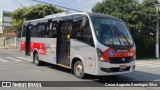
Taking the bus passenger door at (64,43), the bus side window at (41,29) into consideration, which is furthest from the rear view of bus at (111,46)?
the bus side window at (41,29)

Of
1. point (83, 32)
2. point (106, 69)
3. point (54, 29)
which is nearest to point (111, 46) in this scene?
point (106, 69)

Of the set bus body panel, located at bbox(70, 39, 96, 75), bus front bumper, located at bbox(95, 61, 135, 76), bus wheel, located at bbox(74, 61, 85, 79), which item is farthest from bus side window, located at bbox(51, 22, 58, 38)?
bus front bumper, located at bbox(95, 61, 135, 76)

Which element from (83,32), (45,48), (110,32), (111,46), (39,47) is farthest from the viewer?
(39,47)

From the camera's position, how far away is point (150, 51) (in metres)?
33.2

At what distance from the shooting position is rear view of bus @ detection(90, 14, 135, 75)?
9758mm

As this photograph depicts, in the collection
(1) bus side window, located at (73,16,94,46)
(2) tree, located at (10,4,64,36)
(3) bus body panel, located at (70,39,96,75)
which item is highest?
(2) tree, located at (10,4,64,36)

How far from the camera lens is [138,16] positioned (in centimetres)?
2845

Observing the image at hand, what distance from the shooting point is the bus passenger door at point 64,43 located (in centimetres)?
1198

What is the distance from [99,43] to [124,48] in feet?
3.83

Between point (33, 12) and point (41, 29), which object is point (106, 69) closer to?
point (41, 29)

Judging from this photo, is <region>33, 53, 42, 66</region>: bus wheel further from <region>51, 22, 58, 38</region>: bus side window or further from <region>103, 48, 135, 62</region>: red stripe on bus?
<region>103, 48, 135, 62</region>: red stripe on bus

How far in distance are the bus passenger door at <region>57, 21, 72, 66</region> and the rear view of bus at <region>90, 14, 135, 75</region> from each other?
1.89m

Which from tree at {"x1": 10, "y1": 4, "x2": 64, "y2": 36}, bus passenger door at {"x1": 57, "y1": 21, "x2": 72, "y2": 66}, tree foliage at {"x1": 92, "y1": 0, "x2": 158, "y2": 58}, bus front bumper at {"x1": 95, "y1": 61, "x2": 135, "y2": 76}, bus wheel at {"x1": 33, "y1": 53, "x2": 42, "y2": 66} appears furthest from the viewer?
tree at {"x1": 10, "y1": 4, "x2": 64, "y2": 36}

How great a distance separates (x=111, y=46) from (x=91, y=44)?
79 centimetres
